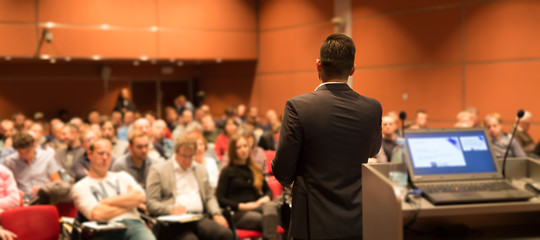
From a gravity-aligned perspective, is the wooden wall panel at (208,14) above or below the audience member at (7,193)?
above

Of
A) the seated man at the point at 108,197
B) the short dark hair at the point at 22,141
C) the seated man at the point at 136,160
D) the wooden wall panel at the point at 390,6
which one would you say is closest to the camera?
the seated man at the point at 108,197

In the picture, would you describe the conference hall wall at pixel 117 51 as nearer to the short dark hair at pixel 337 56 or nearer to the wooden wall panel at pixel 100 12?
the wooden wall panel at pixel 100 12

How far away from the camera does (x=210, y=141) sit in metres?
9.03

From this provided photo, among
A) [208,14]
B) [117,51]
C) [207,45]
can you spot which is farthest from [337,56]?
[208,14]

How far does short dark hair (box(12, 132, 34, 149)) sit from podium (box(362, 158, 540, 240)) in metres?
4.51


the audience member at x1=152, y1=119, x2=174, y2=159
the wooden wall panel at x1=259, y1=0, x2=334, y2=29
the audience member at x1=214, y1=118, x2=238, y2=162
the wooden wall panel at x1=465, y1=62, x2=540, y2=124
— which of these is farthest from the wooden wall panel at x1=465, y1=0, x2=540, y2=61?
the audience member at x1=152, y1=119, x2=174, y2=159

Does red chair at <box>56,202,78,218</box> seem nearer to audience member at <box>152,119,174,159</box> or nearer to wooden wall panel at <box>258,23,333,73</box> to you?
audience member at <box>152,119,174,159</box>

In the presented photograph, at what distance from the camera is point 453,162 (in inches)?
84.6

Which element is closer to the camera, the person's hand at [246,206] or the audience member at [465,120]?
the person's hand at [246,206]

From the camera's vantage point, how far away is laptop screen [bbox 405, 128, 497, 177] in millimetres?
2125

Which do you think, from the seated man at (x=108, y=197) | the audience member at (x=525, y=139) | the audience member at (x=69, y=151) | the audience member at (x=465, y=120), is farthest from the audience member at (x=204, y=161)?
the audience member at (x=525, y=139)

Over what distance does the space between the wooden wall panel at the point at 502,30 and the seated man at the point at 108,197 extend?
234 inches

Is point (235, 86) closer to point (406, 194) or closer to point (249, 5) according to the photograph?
point (249, 5)

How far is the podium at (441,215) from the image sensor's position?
1586 millimetres
